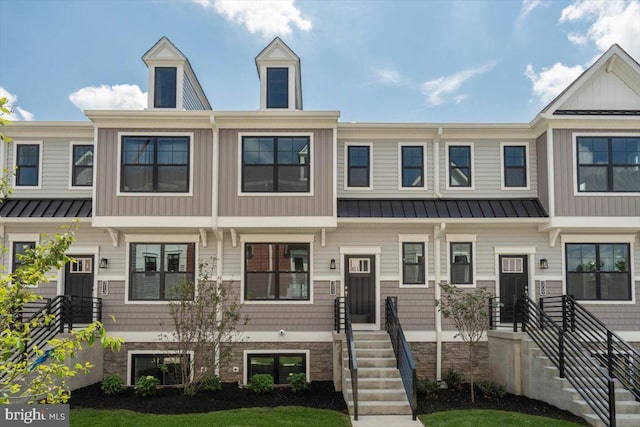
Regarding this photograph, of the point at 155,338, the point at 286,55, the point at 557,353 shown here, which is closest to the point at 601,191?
the point at 557,353

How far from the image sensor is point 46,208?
575 inches

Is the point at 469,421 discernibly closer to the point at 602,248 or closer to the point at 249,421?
the point at 249,421

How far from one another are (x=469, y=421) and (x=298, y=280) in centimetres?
590

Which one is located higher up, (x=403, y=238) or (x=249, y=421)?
(x=403, y=238)

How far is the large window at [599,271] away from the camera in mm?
14508

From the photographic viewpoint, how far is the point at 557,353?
11.8 meters

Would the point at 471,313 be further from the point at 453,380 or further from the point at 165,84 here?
the point at 165,84

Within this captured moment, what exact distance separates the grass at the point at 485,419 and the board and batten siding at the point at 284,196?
5.58 meters

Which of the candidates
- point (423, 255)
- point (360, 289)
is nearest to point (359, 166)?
point (423, 255)

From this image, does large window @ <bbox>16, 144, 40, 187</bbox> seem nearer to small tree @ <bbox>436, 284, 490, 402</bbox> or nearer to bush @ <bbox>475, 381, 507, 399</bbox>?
small tree @ <bbox>436, 284, 490, 402</bbox>

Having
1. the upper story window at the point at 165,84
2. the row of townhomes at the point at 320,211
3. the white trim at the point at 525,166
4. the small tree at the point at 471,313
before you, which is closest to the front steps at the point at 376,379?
the row of townhomes at the point at 320,211

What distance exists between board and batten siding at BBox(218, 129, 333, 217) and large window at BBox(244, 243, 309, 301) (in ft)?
3.78

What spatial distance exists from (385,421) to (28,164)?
1185cm

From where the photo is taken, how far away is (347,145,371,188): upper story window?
15.3 m
